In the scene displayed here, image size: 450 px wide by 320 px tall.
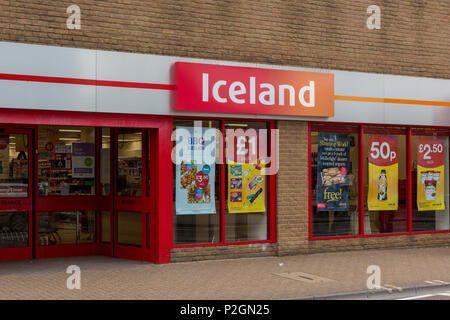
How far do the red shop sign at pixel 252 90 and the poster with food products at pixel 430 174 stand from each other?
3022mm

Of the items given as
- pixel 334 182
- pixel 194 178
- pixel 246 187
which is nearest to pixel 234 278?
pixel 194 178

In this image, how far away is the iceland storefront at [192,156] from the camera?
35.2 ft

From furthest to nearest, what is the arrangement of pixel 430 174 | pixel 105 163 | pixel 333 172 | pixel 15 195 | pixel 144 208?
pixel 430 174 → pixel 333 172 → pixel 105 163 → pixel 15 195 → pixel 144 208

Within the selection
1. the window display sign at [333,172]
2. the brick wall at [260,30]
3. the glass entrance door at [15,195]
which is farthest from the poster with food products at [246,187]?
the glass entrance door at [15,195]

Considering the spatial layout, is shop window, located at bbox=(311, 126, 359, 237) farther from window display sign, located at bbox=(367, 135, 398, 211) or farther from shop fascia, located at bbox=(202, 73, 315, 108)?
shop fascia, located at bbox=(202, 73, 315, 108)

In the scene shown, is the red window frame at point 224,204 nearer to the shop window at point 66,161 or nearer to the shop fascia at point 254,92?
the shop fascia at point 254,92

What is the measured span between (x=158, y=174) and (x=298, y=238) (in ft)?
10.9

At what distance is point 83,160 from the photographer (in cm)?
1243

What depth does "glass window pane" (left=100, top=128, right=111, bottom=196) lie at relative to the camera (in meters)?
12.3

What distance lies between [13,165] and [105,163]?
70.4 inches

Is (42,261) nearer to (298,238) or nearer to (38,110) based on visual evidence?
(38,110)

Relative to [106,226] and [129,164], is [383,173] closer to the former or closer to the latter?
[129,164]

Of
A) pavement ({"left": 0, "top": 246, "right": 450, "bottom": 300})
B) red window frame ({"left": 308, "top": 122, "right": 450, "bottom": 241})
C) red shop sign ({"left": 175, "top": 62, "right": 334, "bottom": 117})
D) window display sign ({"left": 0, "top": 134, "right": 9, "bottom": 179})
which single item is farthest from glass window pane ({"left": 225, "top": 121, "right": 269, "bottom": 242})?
window display sign ({"left": 0, "top": 134, "right": 9, "bottom": 179})
